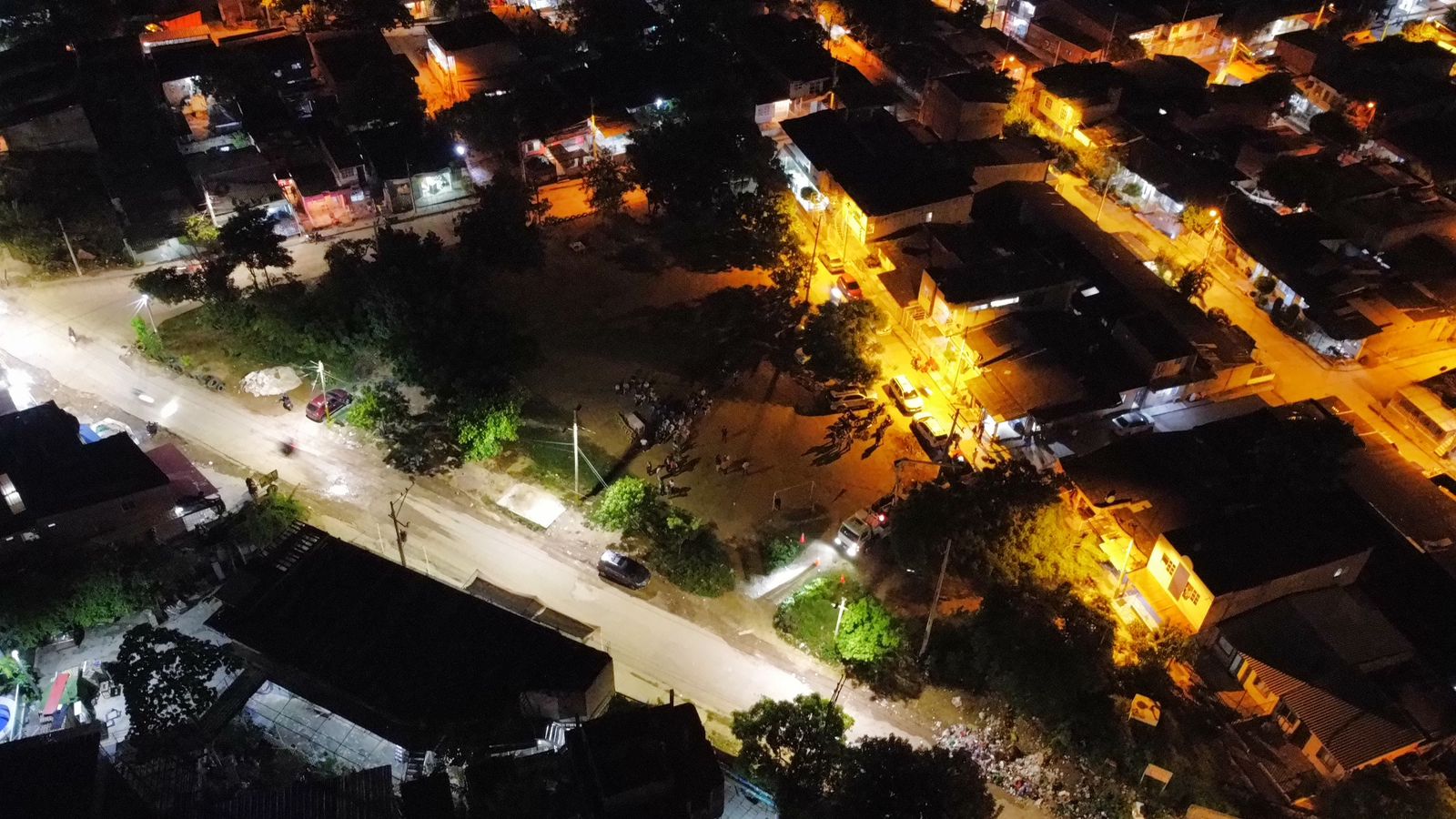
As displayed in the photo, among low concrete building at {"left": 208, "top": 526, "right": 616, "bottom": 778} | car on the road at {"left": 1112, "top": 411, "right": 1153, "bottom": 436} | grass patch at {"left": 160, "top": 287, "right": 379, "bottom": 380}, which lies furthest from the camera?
grass patch at {"left": 160, "top": 287, "right": 379, "bottom": 380}

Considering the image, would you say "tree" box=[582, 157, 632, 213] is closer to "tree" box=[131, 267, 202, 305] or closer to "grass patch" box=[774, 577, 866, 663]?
"tree" box=[131, 267, 202, 305]


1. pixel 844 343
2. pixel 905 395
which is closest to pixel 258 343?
pixel 844 343

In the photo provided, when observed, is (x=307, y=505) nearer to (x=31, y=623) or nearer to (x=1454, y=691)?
(x=31, y=623)

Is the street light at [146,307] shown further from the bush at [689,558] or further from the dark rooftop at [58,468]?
the bush at [689,558]

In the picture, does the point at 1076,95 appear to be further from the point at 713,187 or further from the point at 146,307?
the point at 146,307

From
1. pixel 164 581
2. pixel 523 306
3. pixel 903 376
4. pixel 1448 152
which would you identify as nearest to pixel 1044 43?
pixel 1448 152

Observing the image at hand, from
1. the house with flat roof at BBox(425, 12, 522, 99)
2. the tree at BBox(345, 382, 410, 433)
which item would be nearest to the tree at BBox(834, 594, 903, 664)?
the tree at BBox(345, 382, 410, 433)
